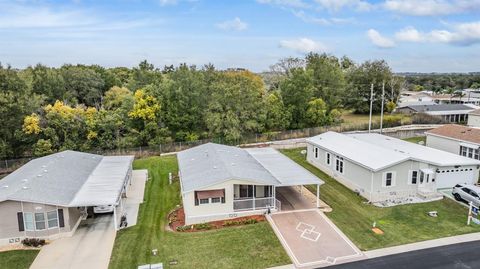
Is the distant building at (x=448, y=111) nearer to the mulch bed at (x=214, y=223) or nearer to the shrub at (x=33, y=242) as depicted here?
the mulch bed at (x=214, y=223)

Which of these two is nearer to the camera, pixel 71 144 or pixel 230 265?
pixel 230 265

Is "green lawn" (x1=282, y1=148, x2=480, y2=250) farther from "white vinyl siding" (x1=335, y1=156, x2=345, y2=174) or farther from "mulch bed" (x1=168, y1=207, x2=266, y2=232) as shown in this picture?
"mulch bed" (x1=168, y1=207, x2=266, y2=232)

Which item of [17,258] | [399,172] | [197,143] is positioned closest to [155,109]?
[197,143]

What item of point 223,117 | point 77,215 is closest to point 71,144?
point 223,117

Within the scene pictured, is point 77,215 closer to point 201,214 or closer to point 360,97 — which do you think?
point 201,214

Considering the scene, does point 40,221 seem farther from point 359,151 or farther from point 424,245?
point 359,151

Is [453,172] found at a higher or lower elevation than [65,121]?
lower
